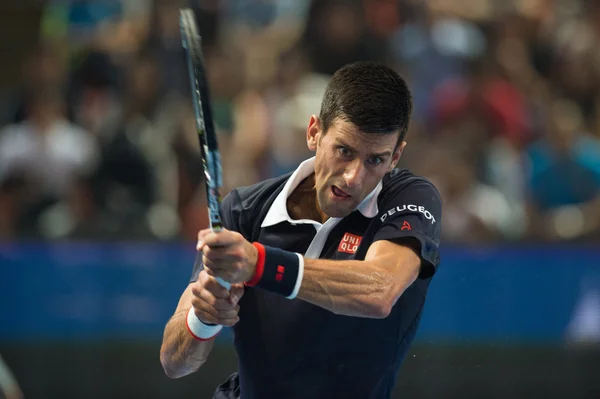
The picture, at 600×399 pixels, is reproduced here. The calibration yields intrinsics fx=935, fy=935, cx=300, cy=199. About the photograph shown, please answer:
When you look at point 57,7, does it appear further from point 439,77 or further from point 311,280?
point 311,280

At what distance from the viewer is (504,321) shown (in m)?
8.09

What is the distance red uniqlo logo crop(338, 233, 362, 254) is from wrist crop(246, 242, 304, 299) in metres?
0.61

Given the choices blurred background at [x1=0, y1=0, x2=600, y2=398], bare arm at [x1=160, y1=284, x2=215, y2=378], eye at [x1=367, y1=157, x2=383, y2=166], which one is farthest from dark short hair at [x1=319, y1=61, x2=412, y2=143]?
blurred background at [x1=0, y1=0, x2=600, y2=398]

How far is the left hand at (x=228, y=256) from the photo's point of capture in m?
3.49

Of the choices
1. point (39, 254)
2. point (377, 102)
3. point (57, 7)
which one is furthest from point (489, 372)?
point (57, 7)

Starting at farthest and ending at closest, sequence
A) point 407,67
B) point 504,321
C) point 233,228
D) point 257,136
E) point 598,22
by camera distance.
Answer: point 598,22 → point 407,67 → point 257,136 → point 504,321 → point 233,228

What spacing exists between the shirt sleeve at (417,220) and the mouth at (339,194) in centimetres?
19

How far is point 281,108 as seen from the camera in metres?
9.77

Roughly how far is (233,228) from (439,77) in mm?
6395

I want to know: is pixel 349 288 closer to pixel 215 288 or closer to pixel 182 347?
pixel 215 288

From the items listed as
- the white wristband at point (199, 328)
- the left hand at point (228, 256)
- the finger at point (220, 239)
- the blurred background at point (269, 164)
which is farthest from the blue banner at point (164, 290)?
the finger at point (220, 239)

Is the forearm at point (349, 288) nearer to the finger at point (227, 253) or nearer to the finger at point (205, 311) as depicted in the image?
the finger at point (227, 253)

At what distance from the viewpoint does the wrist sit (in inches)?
143

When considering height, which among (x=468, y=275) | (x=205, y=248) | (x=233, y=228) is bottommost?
(x=468, y=275)
